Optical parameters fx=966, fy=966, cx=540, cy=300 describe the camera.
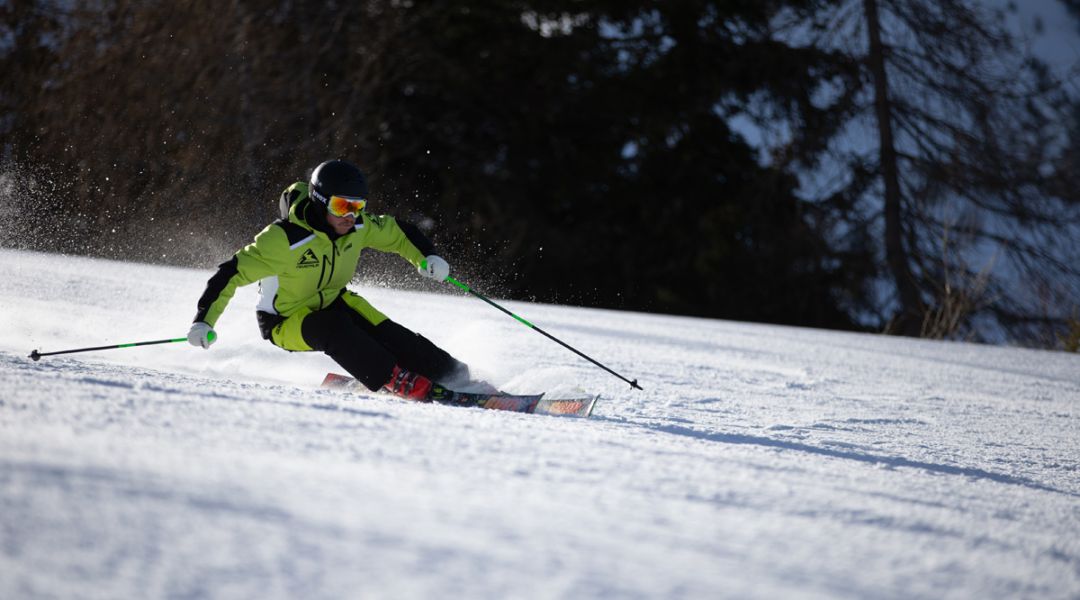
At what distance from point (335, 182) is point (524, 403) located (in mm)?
1171

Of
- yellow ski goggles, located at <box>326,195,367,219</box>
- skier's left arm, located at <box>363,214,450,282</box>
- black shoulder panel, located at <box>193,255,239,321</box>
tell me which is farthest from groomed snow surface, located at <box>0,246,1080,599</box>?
yellow ski goggles, located at <box>326,195,367,219</box>

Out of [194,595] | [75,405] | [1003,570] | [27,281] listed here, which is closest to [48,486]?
[194,595]

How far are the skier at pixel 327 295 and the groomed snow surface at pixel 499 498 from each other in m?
0.43

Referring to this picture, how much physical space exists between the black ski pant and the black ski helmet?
0.48 m

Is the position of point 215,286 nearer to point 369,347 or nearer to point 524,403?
point 369,347

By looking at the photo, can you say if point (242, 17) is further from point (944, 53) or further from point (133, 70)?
point (944, 53)

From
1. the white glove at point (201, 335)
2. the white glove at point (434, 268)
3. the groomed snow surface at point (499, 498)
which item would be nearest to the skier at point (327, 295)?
the white glove at point (201, 335)

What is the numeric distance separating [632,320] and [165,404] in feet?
23.6

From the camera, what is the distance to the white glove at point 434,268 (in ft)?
14.4

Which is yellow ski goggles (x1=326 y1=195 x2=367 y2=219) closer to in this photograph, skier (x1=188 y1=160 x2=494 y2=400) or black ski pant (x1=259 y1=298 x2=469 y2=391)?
skier (x1=188 y1=160 x2=494 y2=400)

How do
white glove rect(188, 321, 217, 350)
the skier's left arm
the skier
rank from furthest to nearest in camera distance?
the skier's left arm, the skier, white glove rect(188, 321, 217, 350)

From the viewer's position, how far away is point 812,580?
1.63 m

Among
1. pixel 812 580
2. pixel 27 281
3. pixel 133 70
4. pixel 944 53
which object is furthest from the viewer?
pixel 944 53

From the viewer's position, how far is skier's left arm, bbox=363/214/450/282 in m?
4.39
